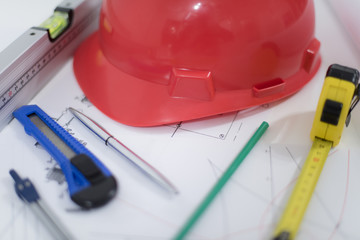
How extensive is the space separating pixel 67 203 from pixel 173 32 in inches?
12.8

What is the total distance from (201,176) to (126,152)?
132mm

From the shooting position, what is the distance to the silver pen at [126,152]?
1.95ft

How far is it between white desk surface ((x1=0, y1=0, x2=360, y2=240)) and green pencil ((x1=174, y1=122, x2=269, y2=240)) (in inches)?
0.6

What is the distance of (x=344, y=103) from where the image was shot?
1.94 feet

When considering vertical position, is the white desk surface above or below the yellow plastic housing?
below

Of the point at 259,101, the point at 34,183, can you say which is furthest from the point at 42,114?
the point at 259,101

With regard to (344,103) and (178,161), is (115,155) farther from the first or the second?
(344,103)

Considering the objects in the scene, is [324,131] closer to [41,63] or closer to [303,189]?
[303,189]

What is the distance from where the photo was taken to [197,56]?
65 centimetres

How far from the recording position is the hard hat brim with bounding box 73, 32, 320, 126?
27.0 inches

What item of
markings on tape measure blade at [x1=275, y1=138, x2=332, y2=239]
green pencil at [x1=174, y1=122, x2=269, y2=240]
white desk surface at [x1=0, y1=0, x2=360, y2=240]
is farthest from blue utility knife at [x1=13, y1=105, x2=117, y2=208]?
markings on tape measure blade at [x1=275, y1=138, x2=332, y2=239]

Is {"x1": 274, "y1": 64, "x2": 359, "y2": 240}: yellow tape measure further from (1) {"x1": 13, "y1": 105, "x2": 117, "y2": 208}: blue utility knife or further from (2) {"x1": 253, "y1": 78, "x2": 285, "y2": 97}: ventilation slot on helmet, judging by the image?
(1) {"x1": 13, "y1": 105, "x2": 117, "y2": 208}: blue utility knife

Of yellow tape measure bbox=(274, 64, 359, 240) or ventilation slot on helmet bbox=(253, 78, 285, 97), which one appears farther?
ventilation slot on helmet bbox=(253, 78, 285, 97)

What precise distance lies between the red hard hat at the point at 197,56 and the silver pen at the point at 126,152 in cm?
4
